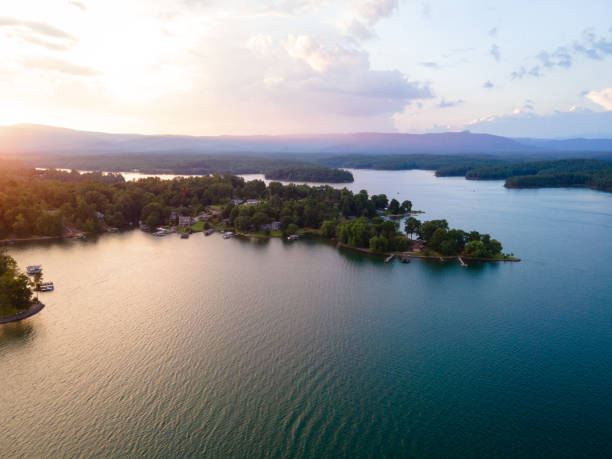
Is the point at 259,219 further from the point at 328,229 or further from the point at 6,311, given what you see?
the point at 6,311

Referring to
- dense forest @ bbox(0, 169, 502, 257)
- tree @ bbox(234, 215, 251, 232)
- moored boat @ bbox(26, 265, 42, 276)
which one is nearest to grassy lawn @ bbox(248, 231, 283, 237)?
dense forest @ bbox(0, 169, 502, 257)

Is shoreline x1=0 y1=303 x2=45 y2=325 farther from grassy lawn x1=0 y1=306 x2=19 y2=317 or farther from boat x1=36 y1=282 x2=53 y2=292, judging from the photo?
boat x1=36 y1=282 x2=53 y2=292

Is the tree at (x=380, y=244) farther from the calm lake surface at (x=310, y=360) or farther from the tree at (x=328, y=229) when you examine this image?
the tree at (x=328, y=229)

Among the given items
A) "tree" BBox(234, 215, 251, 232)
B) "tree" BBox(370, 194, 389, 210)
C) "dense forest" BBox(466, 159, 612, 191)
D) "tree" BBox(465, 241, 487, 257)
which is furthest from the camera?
"dense forest" BBox(466, 159, 612, 191)

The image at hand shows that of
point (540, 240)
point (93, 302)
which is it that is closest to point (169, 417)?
point (93, 302)

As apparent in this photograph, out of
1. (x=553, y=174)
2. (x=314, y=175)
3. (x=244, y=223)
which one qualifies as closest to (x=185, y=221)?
(x=244, y=223)
